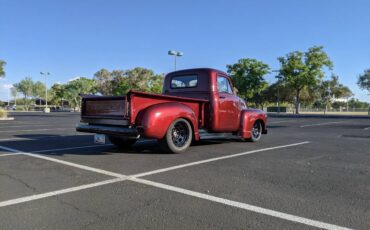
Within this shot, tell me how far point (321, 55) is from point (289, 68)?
5362 mm

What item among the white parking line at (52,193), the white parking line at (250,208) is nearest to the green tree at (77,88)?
the white parking line at (52,193)

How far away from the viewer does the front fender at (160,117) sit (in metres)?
6.84

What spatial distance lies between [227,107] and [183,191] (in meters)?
4.75

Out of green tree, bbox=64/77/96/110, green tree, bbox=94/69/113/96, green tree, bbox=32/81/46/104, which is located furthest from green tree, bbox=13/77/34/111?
green tree, bbox=94/69/113/96

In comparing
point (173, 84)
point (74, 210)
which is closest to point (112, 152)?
point (173, 84)

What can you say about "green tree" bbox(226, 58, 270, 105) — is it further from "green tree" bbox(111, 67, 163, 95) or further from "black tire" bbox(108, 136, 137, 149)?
"black tire" bbox(108, 136, 137, 149)

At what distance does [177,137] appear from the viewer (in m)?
7.86

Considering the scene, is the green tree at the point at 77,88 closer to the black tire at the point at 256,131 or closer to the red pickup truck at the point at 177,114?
the black tire at the point at 256,131

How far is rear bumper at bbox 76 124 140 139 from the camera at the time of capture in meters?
6.78

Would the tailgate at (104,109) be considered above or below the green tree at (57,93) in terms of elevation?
below

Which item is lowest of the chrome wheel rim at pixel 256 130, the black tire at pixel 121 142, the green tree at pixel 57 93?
the black tire at pixel 121 142

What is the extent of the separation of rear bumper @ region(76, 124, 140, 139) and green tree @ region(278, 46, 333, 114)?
159 feet

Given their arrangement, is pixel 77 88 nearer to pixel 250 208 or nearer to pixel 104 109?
pixel 104 109

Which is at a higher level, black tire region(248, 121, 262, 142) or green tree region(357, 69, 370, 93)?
green tree region(357, 69, 370, 93)
